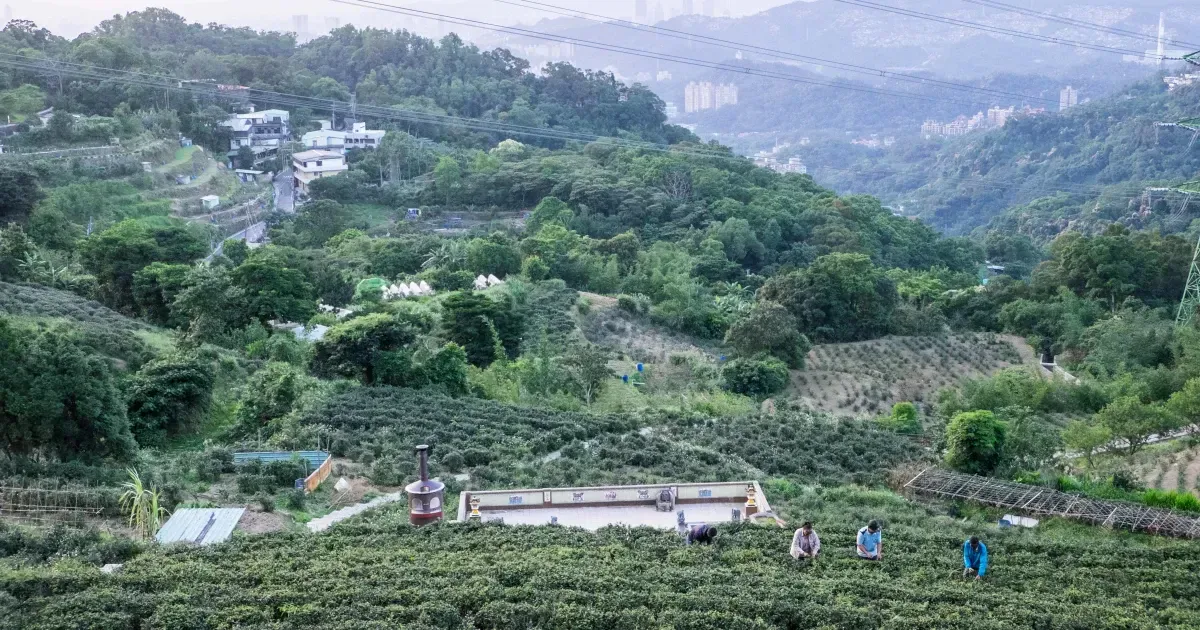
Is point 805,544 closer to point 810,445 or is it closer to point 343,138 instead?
point 810,445

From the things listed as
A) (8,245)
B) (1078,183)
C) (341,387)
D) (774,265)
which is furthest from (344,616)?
(1078,183)

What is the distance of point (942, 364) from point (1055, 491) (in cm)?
1818

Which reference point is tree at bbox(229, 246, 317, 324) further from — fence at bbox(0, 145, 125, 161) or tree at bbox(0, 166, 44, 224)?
fence at bbox(0, 145, 125, 161)

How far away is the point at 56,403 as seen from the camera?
1656cm

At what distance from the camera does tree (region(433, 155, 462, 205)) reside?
6044cm

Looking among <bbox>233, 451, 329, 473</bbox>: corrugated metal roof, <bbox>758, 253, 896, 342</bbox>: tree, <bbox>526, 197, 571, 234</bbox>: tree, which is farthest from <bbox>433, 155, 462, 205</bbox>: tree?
<bbox>233, 451, 329, 473</bbox>: corrugated metal roof

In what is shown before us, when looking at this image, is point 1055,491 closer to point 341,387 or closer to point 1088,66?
point 341,387

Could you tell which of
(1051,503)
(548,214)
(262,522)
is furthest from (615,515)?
(548,214)

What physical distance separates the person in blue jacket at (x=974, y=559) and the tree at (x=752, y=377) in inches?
699

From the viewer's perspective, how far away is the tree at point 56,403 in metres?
16.5

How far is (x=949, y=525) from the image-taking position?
16.1m

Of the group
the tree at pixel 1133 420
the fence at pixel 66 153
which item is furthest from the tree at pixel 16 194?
the tree at pixel 1133 420

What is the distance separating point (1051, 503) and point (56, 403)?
15119 millimetres

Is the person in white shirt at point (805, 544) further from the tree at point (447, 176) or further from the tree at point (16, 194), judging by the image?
the tree at point (447, 176)
